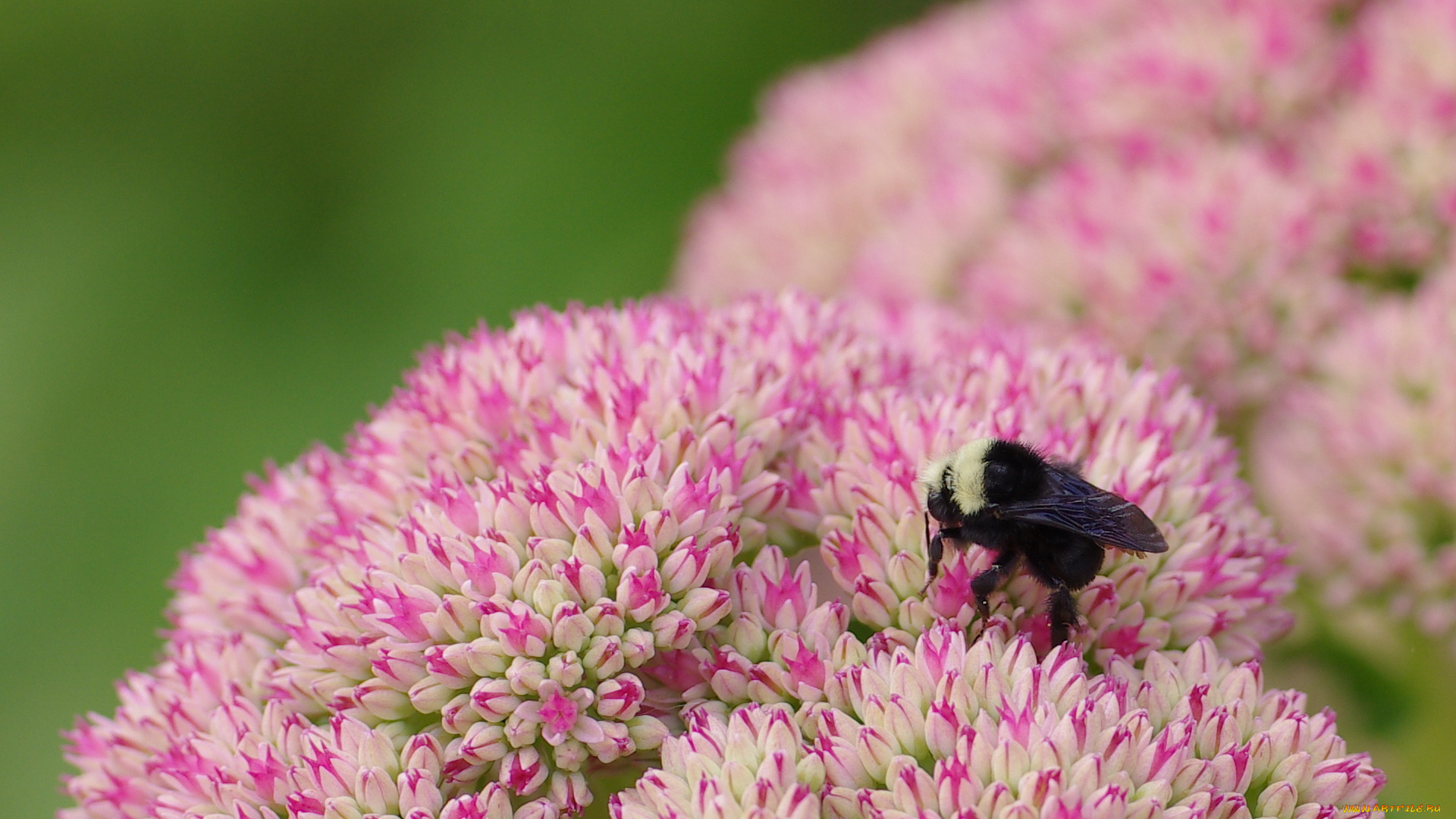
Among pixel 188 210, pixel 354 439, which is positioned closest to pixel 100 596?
pixel 188 210

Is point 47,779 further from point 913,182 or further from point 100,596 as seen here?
point 913,182

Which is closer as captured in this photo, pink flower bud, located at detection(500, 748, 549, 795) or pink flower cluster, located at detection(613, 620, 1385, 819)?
pink flower cluster, located at detection(613, 620, 1385, 819)

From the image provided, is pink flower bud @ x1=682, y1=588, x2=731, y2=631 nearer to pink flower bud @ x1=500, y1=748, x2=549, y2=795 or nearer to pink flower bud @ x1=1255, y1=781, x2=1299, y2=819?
pink flower bud @ x1=500, y1=748, x2=549, y2=795

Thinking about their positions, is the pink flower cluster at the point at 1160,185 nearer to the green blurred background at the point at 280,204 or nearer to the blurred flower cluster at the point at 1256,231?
the blurred flower cluster at the point at 1256,231

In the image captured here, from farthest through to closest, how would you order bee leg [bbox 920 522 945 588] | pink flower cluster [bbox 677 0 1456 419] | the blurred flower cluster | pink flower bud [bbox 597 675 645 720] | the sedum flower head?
pink flower cluster [bbox 677 0 1456 419]
the blurred flower cluster
the sedum flower head
bee leg [bbox 920 522 945 588]
pink flower bud [bbox 597 675 645 720]

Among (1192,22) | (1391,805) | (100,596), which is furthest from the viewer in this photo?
(100,596)

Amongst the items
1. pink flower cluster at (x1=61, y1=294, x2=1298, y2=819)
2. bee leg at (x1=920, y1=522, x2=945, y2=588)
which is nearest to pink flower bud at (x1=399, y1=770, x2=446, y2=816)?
pink flower cluster at (x1=61, y1=294, x2=1298, y2=819)

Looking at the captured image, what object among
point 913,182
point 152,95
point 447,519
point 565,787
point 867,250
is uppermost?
point 152,95
